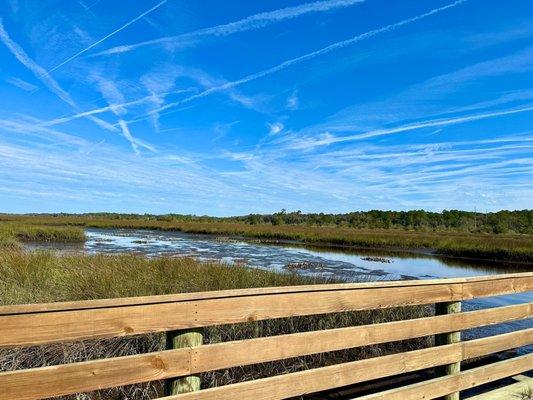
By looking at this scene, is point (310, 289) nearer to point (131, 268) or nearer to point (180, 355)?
point (180, 355)

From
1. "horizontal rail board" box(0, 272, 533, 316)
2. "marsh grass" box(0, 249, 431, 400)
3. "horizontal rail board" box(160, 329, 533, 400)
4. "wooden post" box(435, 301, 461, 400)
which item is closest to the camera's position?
"horizontal rail board" box(0, 272, 533, 316)

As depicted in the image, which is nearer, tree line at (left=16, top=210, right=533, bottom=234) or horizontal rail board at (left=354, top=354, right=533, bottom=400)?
horizontal rail board at (left=354, top=354, right=533, bottom=400)

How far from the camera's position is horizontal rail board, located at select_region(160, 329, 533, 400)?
2826 mm

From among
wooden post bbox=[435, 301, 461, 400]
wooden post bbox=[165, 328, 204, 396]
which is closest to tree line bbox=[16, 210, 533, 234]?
wooden post bbox=[435, 301, 461, 400]

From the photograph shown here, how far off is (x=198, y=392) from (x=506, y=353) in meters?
6.81

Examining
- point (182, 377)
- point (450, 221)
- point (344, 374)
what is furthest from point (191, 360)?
point (450, 221)

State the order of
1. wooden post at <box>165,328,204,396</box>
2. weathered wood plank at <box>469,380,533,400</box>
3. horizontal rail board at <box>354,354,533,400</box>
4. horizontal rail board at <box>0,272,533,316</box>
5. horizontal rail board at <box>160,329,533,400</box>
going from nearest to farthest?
horizontal rail board at <box>0,272,533,316</box> < wooden post at <box>165,328,204,396</box> < horizontal rail board at <box>160,329,533,400</box> < horizontal rail board at <box>354,354,533,400</box> < weathered wood plank at <box>469,380,533,400</box>

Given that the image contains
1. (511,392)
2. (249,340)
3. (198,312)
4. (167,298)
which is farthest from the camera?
(511,392)

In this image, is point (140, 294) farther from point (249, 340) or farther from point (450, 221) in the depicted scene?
point (450, 221)

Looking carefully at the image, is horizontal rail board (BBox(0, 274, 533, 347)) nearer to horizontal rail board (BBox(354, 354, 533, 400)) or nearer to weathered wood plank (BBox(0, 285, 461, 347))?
weathered wood plank (BBox(0, 285, 461, 347))

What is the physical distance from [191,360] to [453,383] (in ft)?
8.46

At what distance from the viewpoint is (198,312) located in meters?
2.78

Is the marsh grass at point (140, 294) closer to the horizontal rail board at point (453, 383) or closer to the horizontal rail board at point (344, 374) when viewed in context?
the horizontal rail board at point (344, 374)

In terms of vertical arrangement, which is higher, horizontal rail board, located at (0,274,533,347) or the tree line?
the tree line
